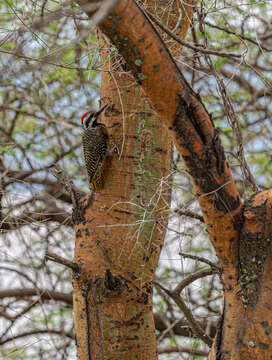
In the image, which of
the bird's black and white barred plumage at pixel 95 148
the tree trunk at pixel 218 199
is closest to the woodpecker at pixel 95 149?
the bird's black and white barred plumage at pixel 95 148

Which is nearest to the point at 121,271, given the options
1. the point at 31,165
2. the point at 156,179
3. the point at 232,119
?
the point at 156,179

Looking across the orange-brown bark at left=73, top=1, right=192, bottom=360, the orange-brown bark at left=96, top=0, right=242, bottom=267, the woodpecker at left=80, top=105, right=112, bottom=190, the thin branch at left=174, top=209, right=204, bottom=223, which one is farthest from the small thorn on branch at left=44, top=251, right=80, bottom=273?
the orange-brown bark at left=96, top=0, right=242, bottom=267

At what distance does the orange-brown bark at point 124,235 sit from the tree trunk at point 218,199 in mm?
320

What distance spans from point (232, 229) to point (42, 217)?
1423mm

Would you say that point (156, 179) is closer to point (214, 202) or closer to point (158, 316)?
point (214, 202)

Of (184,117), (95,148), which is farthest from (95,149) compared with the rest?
(184,117)

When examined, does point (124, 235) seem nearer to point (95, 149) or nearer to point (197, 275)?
point (197, 275)

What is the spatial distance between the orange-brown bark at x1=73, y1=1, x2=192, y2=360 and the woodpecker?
0.15 feet

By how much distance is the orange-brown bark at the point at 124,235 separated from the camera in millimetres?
1866

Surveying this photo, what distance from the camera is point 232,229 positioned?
154cm

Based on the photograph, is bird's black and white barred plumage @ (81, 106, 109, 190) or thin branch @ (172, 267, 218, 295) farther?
bird's black and white barred plumage @ (81, 106, 109, 190)

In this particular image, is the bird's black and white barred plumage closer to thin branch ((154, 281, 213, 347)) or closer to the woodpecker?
the woodpecker

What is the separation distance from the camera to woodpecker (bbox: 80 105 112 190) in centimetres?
211

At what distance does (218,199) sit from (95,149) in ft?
3.65
